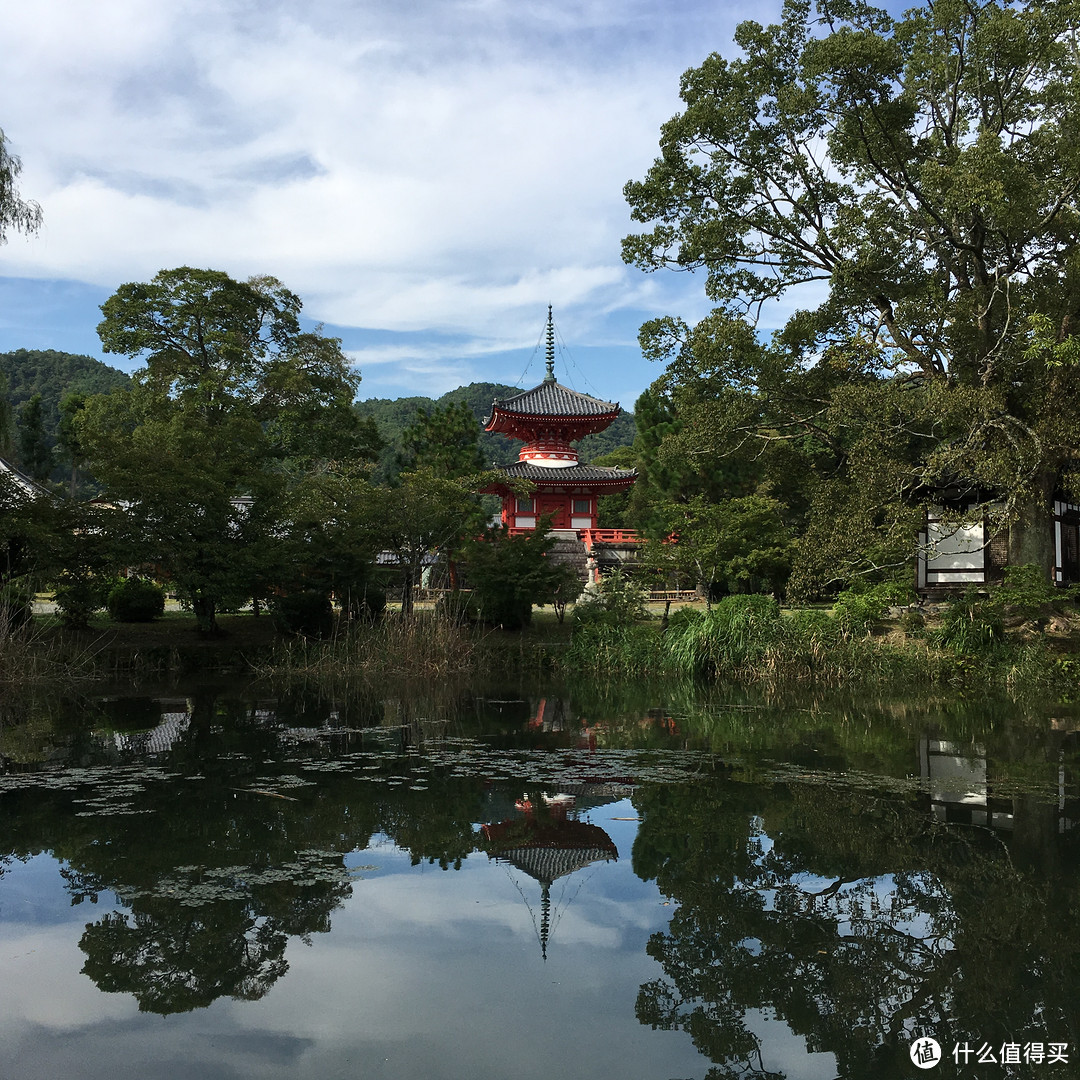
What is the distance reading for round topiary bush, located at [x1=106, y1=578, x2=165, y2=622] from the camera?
50.6 feet

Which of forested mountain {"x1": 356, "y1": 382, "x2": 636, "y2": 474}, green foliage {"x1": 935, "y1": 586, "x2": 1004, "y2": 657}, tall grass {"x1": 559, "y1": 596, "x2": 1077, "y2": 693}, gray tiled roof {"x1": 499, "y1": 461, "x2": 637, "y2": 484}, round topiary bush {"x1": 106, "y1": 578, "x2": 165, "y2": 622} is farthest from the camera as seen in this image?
forested mountain {"x1": 356, "y1": 382, "x2": 636, "y2": 474}

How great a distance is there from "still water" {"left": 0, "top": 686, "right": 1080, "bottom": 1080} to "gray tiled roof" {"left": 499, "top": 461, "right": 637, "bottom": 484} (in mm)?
18506

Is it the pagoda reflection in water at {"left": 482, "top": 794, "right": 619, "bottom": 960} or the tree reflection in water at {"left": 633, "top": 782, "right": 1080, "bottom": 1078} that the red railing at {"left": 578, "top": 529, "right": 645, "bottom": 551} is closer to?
the pagoda reflection in water at {"left": 482, "top": 794, "right": 619, "bottom": 960}

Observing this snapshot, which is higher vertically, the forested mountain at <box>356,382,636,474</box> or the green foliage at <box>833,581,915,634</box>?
the forested mountain at <box>356,382,636,474</box>

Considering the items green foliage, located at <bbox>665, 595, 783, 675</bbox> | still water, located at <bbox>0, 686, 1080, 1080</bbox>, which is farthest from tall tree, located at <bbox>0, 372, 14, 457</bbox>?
green foliage, located at <bbox>665, 595, 783, 675</bbox>

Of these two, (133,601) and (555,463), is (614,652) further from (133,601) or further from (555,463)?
(555,463)

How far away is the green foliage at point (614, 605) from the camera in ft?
52.4

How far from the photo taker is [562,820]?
5.79 metres

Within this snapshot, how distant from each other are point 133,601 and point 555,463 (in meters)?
14.4

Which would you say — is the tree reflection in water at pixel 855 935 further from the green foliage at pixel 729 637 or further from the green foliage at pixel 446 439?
the green foliage at pixel 446 439

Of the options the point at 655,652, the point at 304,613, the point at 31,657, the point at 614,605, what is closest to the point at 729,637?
the point at 655,652

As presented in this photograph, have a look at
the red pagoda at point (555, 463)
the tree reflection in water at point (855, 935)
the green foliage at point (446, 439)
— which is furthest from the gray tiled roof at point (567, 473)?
the tree reflection in water at point (855, 935)

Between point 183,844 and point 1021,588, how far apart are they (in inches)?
480

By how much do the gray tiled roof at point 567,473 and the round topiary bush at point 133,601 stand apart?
12.1 metres
